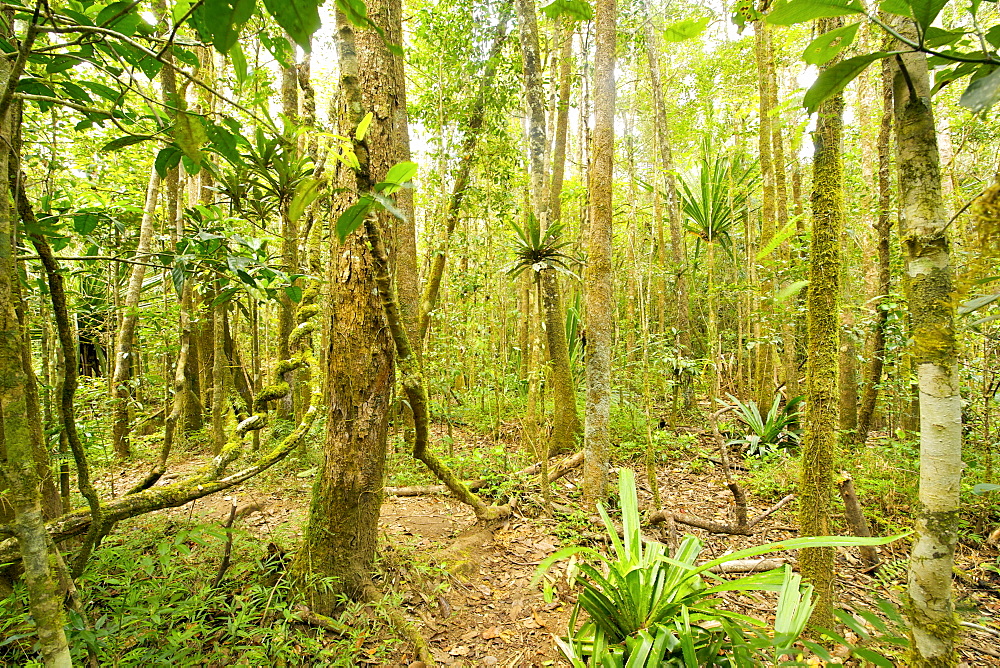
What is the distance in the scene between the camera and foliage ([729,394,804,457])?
4.91 m

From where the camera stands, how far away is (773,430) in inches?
196

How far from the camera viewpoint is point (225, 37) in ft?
2.55

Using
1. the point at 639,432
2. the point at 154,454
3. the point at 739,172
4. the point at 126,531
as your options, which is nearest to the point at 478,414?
the point at 639,432

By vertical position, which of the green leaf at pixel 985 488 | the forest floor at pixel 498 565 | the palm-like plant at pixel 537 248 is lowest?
the forest floor at pixel 498 565

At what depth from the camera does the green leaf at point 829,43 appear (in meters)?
0.93

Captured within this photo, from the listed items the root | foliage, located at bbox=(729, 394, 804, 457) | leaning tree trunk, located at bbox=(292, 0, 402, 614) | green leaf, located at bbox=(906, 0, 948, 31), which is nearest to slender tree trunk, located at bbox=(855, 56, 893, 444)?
foliage, located at bbox=(729, 394, 804, 457)

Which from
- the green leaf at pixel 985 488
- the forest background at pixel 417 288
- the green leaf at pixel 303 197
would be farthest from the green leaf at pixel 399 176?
the green leaf at pixel 985 488

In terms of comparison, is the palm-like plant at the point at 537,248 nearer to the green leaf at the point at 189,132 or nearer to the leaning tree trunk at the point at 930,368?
the leaning tree trunk at the point at 930,368

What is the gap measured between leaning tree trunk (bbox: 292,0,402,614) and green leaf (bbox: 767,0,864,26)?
1.71 metres

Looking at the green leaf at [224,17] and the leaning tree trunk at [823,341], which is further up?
the green leaf at [224,17]

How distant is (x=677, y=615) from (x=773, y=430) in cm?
398

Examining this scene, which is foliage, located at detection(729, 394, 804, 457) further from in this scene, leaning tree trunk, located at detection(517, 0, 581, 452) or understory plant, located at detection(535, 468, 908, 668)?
understory plant, located at detection(535, 468, 908, 668)

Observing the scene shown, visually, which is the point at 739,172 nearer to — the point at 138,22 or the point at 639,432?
the point at 639,432

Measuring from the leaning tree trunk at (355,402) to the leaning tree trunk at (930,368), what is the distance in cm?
198
